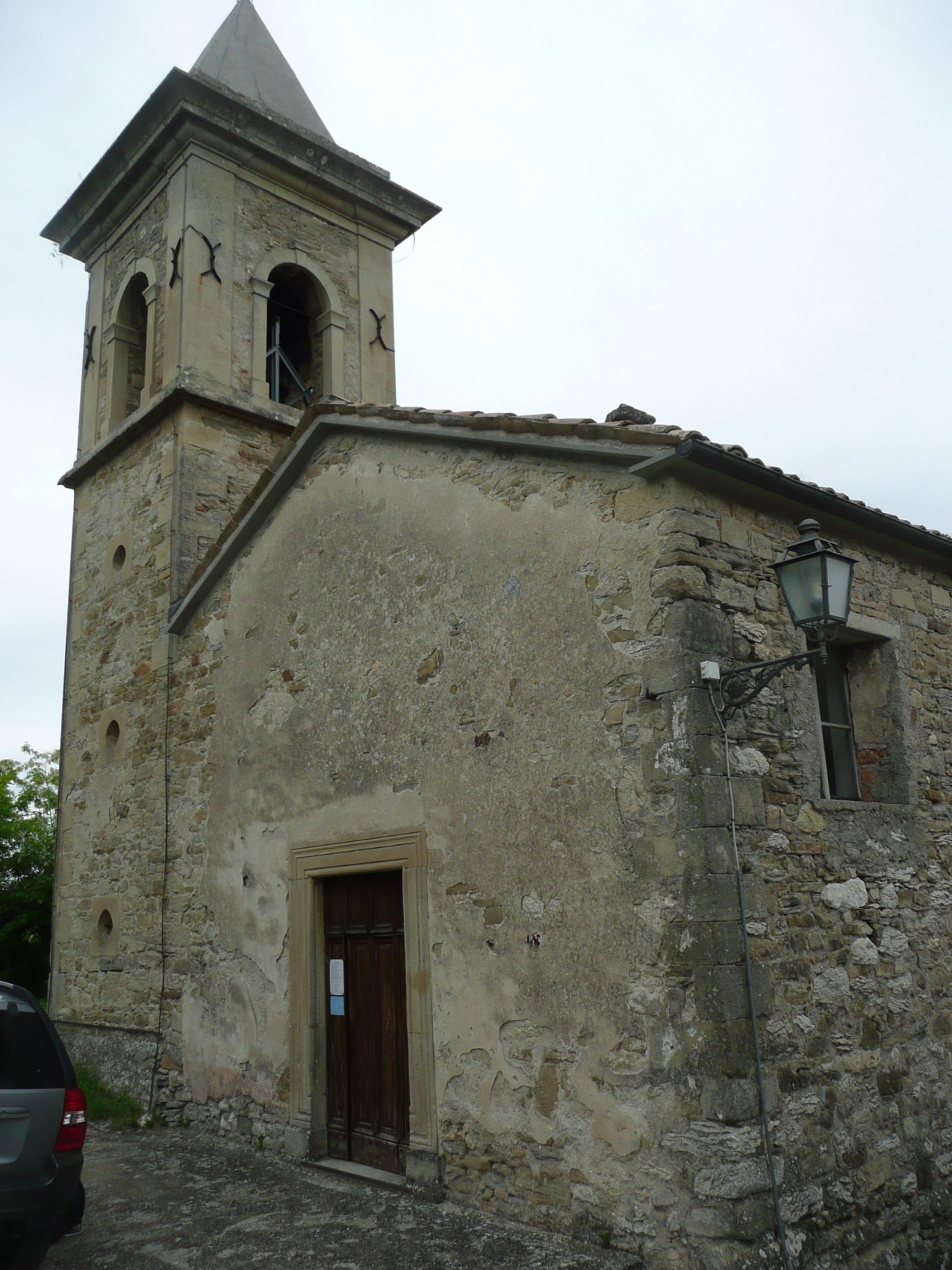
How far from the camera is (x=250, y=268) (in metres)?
11.0

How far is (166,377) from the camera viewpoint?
1026 centimetres

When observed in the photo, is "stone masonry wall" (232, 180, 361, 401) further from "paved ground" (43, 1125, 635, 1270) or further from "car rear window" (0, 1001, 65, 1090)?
"paved ground" (43, 1125, 635, 1270)

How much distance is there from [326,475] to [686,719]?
3858 mm

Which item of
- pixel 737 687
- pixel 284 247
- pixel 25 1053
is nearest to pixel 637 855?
pixel 737 687

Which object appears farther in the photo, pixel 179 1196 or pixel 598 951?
pixel 179 1196

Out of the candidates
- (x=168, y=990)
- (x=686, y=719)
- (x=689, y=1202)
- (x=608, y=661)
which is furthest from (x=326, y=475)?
(x=689, y=1202)

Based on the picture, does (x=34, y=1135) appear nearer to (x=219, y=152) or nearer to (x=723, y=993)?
(x=723, y=993)

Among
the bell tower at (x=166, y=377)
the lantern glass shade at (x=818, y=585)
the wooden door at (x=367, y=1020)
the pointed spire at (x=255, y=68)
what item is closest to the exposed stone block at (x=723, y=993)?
the lantern glass shade at (x=818, y=585)

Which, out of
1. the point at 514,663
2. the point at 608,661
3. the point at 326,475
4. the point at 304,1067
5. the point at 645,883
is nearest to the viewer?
the point at 645,883

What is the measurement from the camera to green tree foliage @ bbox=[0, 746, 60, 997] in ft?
51.8

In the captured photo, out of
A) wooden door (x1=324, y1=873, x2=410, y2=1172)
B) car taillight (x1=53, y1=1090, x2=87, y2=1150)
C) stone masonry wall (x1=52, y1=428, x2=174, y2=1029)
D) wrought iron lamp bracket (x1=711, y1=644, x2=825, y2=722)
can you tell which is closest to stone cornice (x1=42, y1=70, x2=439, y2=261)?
stone masonry wall (x1=52, y1=428, x2=174, y2=1029)

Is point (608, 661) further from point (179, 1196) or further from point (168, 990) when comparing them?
point (168, 990)

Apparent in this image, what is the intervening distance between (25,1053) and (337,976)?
2660 millimetres

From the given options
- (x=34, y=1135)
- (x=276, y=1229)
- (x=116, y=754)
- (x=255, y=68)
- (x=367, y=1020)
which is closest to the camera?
(x=34, y=1135)
